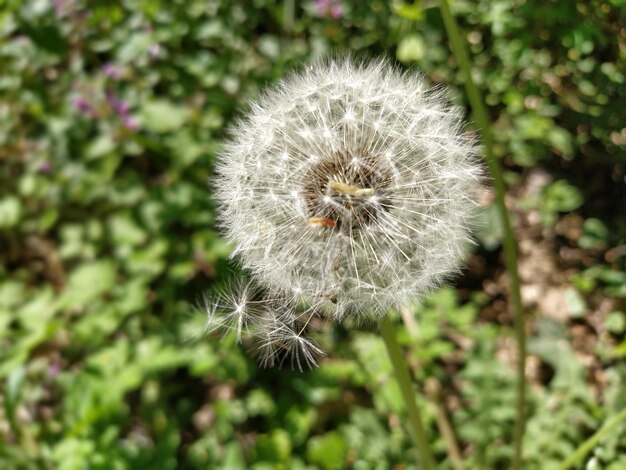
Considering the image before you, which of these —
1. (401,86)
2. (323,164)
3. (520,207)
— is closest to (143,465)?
(323,164)

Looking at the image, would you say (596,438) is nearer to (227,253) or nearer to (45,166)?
(227,253)

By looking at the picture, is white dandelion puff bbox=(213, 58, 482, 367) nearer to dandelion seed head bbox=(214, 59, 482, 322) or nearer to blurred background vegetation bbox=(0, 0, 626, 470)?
dandelion seed head bbox=(214, 59, 482, 322)

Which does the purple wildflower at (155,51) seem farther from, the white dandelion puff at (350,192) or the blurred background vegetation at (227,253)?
the white dandelion puff at (350,192)

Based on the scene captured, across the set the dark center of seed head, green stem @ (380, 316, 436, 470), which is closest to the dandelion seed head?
the dark center of seed head

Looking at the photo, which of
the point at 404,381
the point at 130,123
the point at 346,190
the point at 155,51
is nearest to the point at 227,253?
the point at 130,123

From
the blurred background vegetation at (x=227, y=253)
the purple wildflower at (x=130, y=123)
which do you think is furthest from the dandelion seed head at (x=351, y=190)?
the purple wildflower at (x=130, y=123)
